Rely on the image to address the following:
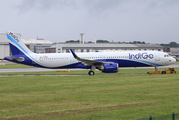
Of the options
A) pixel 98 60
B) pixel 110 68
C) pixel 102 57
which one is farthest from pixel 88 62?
pixel 110 68

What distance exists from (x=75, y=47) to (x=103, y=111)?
11809 centimetres

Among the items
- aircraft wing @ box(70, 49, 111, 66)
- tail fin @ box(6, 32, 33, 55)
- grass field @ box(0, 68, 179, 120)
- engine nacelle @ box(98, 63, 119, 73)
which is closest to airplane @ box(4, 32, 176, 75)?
aircraft wing @ box(70, 49, 111, 66)

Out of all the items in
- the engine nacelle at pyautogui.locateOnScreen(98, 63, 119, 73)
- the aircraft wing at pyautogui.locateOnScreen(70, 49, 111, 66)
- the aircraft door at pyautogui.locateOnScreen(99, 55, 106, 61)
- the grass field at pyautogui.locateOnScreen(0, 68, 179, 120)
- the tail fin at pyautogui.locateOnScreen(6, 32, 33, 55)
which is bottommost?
the grass field at pyautogui.locateOnScreen(0, 68, 179, 120)

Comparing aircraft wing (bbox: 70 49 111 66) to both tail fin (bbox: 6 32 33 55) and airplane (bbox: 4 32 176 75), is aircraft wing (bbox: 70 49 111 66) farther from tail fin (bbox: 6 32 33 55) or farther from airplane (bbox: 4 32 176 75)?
tail fin (bbox: 6 32 33 55)

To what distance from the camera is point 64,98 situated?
20531mm

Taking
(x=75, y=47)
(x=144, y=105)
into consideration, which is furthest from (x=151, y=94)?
(x=75, y=47)

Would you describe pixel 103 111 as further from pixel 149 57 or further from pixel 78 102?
pixel 149 57

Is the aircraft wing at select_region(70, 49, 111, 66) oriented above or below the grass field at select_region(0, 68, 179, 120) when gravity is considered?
above

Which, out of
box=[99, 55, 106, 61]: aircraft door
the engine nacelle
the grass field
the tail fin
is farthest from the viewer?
the tail fin

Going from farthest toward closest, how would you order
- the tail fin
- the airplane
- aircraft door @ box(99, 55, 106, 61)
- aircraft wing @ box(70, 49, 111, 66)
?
the tail fin < aircraft door @ box(99, 55, 106, 61) < the airplane < aircraft wing @ box(70, 49, 111, 66)

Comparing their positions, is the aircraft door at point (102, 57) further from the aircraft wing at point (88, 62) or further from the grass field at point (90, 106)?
the grass field at point (90, 106)

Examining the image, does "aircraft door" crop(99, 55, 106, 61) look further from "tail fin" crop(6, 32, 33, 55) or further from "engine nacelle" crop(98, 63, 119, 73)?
"tail fin" crop(6, 32, 33, 55)

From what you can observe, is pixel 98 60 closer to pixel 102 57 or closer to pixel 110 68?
A: pixel 102 57

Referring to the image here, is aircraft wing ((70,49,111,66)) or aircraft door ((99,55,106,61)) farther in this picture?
A: aircraft door ((99,55,106,61))
